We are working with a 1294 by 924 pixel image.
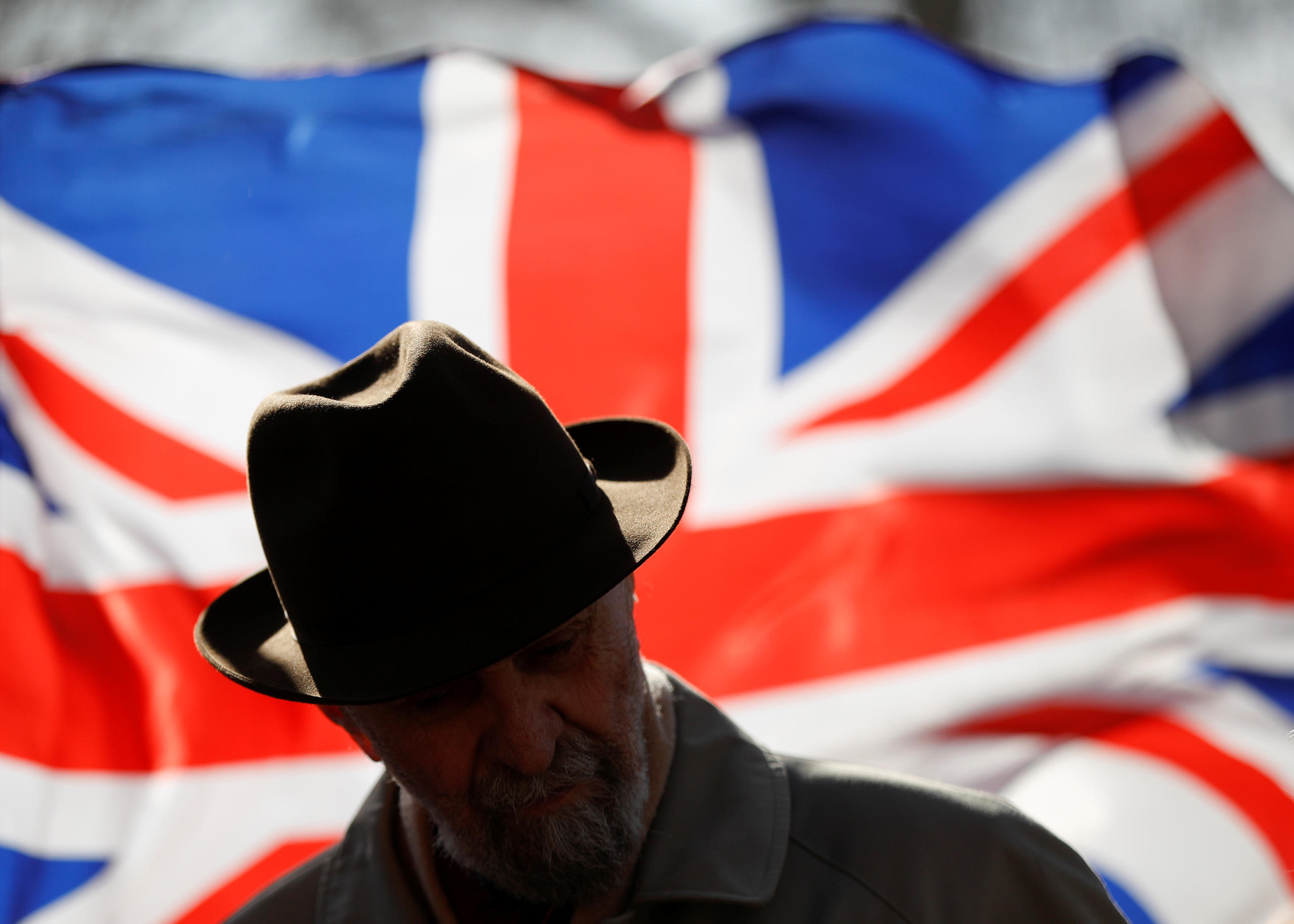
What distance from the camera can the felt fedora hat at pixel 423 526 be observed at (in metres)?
1.24

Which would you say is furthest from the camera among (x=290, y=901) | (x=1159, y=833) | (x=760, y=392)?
(x=760, y=392)

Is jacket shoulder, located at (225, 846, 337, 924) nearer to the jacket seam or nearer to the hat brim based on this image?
the hat brim

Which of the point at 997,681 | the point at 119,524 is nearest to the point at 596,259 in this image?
the point at 119,524

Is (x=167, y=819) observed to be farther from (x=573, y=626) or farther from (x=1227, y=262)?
(x=1227, y=262)

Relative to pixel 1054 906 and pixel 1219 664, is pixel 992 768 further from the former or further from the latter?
pixel 1054 906

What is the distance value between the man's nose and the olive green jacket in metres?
0.21

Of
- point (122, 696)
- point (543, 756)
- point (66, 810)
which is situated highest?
point (543, 756)

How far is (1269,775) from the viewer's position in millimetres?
2262

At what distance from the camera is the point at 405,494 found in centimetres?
123

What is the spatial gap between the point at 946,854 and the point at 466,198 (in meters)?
2.19

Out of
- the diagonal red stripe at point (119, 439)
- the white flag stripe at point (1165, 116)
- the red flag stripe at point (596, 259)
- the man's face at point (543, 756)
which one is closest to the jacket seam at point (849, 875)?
the man's face at point (543, 756)

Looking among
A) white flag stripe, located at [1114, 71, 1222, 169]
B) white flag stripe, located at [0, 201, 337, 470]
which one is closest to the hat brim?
white flag stripe, located at [0, 201, 337, 470]

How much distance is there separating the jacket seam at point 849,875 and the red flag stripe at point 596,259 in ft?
4.96

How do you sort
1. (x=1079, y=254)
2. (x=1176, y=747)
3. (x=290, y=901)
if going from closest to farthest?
(x=290, y=901), (x=1176, y=747), (x=1079, y=254)
